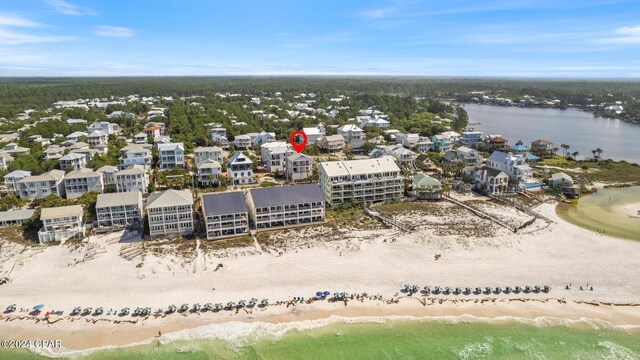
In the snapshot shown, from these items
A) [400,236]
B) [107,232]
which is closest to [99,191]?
[107,232]

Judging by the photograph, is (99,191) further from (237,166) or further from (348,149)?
(348,149)

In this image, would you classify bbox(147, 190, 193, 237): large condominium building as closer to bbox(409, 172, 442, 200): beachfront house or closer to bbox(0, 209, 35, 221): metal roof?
bbox(0, 209, 35, 221): metal roof

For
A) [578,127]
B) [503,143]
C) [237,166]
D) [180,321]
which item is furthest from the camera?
[578,127]

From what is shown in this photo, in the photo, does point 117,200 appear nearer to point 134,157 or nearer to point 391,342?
point 134,157

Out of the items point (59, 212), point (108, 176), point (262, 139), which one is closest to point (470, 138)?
point (262, 139)

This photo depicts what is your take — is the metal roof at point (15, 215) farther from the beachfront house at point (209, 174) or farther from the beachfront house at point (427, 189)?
A: the beachfront house at point (427, 189)

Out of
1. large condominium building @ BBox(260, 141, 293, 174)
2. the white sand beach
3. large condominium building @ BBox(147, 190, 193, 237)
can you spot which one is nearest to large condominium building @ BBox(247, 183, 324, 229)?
the white sand beach
